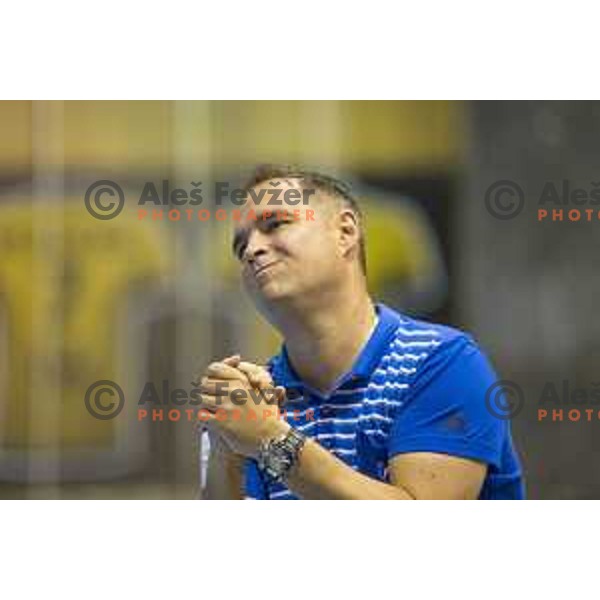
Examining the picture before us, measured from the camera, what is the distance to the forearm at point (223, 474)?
3025 mm

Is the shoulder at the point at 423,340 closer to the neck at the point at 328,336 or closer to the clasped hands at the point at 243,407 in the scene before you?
the neck at the point at 328,336

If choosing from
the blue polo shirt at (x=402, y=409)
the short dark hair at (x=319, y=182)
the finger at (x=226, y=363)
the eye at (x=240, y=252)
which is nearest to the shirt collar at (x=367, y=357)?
the blue polo shirt at (x=402, y=409)

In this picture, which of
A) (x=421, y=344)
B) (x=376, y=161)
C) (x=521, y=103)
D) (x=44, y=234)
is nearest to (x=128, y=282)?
(x=44, y=234)

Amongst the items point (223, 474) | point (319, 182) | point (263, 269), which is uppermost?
point (319, 182)

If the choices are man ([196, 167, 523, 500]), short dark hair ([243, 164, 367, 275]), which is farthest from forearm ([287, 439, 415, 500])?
short dark hair ([243, 164, 367, 275])

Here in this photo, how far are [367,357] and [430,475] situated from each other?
34 centimetres

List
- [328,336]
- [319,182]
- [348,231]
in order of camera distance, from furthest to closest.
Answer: [319,182]
[348,231]
[328,336]

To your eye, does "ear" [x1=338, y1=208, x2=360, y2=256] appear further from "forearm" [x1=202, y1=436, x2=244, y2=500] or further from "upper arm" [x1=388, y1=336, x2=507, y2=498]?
"forearm" [x1=202, y1=436, x2=244, y2=500]

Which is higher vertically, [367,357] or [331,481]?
[367,357]

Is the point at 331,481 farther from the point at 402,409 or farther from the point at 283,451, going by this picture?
the point at 402,409

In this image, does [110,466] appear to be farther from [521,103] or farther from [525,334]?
[521,103]

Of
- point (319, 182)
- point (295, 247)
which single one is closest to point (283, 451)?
point (295, 247)

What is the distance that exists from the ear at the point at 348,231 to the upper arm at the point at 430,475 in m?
0.61

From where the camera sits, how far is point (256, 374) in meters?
2.99
